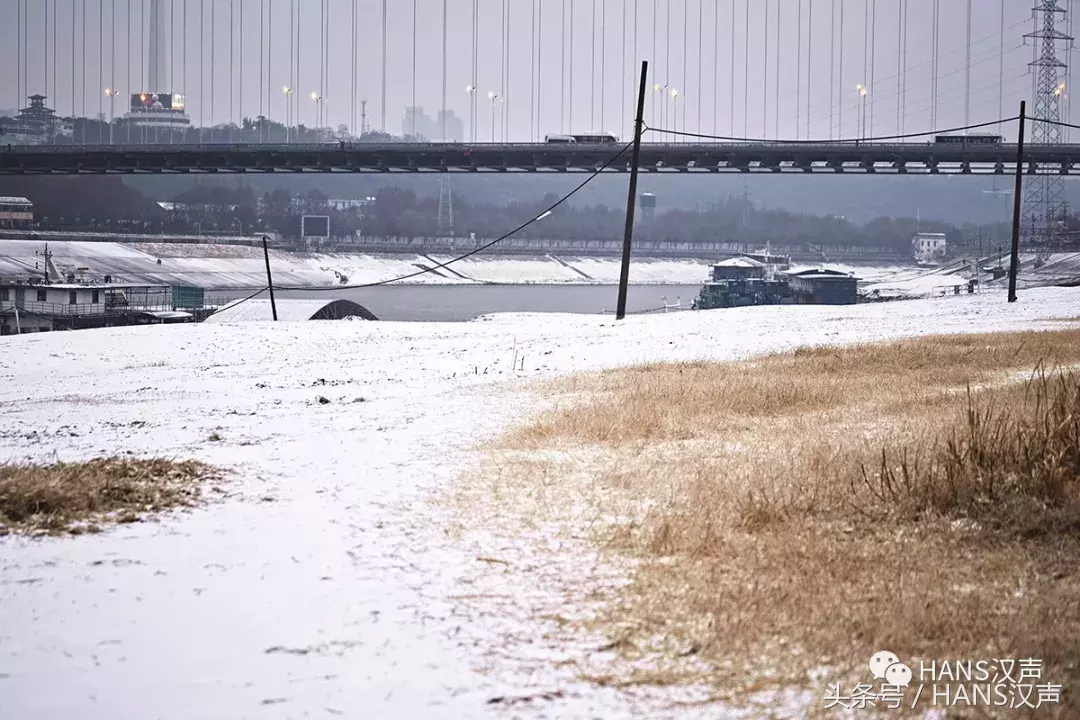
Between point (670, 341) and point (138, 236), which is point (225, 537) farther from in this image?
point (138, 236)

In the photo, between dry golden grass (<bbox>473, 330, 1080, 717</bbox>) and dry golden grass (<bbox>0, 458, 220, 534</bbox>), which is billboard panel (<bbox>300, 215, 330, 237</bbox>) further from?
dry golden grass (<bbox>0, 458, 220, 534</bbox>)

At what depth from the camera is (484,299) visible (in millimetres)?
112062

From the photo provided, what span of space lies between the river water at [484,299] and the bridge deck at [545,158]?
1276 centimetres

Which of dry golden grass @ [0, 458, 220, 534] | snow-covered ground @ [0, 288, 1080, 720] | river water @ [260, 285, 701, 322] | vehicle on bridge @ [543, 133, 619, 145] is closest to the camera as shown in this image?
snow-covered ground @ [0, 288, 1080, 720]

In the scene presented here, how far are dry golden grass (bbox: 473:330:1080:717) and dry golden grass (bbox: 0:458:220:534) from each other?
8.27ft

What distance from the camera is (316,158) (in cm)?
10562

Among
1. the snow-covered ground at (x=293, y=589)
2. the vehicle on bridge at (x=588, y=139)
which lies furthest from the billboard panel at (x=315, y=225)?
the snow-covered ground at (x=293, y=589)

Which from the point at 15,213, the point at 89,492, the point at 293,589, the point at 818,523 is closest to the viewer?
the point at 293,589

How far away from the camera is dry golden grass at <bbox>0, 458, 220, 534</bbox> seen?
705cm

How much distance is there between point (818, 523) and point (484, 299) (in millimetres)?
105424

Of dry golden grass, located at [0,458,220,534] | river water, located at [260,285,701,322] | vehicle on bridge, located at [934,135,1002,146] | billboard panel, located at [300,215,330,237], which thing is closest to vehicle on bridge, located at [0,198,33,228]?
billboard panel, located at [300,215,330,237]

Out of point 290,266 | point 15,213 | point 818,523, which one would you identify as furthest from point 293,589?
point 15,213

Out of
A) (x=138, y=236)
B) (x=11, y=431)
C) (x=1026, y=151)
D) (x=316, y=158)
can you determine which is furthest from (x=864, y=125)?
(x=11, y=431)

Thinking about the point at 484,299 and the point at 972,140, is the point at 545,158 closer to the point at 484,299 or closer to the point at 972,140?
the point at 484,299
